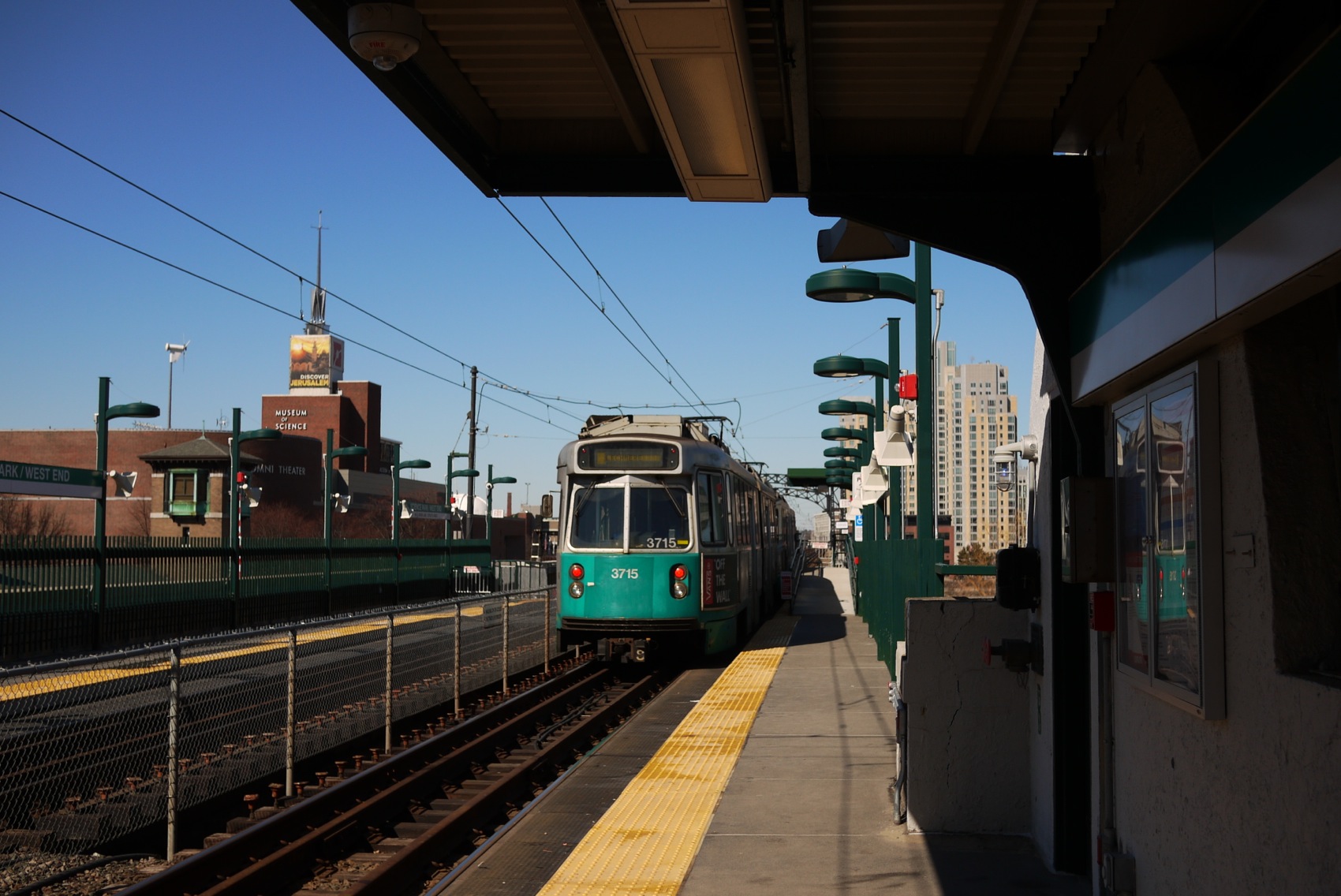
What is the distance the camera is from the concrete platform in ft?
19.9

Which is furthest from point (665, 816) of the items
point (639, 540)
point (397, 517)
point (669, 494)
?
point (397, 517)

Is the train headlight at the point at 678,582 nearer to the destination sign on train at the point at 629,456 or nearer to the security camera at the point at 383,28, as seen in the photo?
the destination sign on train at the point at 629,456

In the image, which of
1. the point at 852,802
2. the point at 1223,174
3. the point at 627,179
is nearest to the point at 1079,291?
the point at 1223,174

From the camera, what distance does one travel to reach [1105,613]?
5164mm

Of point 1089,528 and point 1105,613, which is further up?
point 1089,528

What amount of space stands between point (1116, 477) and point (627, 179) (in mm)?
3195

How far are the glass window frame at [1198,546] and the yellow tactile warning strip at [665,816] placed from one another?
270cm

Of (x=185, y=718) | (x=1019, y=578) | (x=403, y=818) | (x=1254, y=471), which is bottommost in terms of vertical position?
(x=403, y=818)

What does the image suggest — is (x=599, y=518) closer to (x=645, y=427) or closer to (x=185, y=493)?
(x=645, y=427)

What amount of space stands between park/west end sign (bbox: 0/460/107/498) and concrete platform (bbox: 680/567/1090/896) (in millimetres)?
11133

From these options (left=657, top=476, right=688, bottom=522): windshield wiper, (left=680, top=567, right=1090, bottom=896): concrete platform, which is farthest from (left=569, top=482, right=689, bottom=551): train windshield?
(left=680, top=567, right=1090, bottom=896): concrete platform

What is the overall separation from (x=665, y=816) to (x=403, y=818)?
2122mm

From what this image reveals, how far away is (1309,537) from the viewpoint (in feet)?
11.5

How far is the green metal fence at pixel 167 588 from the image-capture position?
57.8 ft
